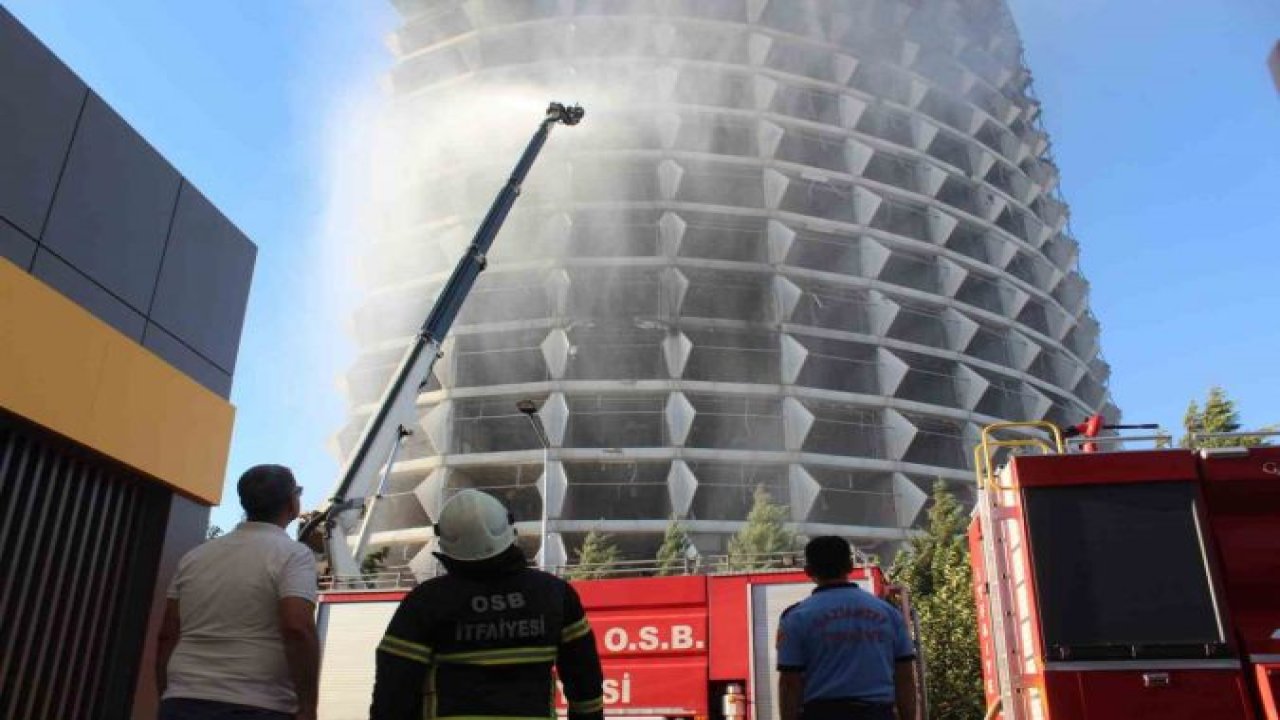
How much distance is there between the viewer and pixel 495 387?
116ft

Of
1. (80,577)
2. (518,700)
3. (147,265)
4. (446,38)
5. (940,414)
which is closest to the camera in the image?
(518,700)

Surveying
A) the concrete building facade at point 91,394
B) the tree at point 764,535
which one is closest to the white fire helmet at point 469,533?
the concrete building facade at point 91,394

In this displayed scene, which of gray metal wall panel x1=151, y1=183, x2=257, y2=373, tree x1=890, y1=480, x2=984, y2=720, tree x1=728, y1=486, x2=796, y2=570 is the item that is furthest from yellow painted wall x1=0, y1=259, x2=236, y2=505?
tree x1=728, y1=486, x2=796, y2=570

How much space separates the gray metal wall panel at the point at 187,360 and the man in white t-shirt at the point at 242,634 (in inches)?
202

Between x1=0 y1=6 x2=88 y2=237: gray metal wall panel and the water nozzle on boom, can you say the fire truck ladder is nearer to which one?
x1=0 y1=6 x2=88 y2=237: gray metal wall panel

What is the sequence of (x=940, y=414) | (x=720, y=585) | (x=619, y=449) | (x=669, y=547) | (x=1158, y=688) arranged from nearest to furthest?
1. (x=1158, y=688)
2. (x=720, y=585)
3. (x=669, y=547)
4. (x=619, y=449)
5. (x=940, y=414)

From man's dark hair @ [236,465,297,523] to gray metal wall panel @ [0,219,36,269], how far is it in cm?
398

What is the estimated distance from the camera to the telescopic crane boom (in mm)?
14508

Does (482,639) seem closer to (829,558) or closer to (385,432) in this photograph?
(829,558)

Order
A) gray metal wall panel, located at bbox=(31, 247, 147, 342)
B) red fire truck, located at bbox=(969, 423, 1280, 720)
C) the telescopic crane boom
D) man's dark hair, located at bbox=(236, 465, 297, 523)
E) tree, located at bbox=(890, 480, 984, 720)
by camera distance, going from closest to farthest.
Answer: man's dark hair, located at bbox=(236, 465, 297, 523) < red fire truck, located at bbox=(969, 423, 1280, 720) < gray metal wall panel, located at bbox=(31, 247, 147, 342) < the telescopic crane boom < tree, located at bbox=(890, 480, 984, 720)

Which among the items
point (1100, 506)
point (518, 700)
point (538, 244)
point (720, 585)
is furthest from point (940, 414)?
point (518, 700)

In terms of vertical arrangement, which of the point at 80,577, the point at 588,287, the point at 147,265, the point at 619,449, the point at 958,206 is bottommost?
the point at 80,577

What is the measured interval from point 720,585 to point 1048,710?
6709 millimetres

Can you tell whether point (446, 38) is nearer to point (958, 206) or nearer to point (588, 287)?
point (588, 287)
